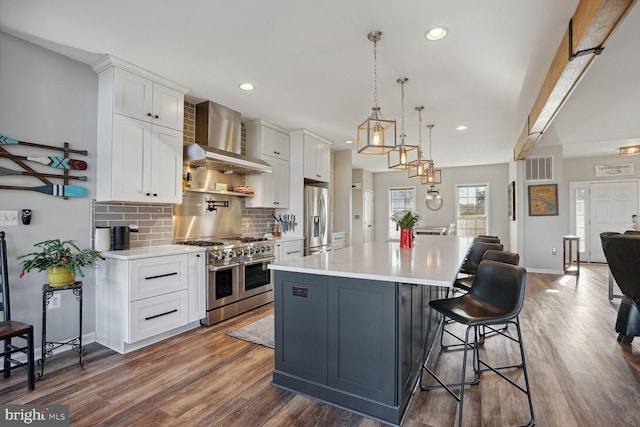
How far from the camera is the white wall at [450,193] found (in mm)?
8812

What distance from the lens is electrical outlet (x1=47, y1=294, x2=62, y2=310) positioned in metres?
2.77

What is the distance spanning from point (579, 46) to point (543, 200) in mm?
5163

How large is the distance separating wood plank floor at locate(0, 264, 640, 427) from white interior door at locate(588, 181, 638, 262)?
569 centimetres

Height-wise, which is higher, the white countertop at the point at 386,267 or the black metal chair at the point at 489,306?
the white countertop at the point at 386,267

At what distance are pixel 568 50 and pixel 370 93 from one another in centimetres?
181

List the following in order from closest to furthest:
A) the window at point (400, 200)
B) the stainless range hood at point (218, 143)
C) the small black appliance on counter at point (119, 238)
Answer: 1. the small black appliance on counter at point (119, 238)
2. the stainless range hood at point (218, 143)
3. the window at point (400, 200)

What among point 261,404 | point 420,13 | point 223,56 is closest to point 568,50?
point 420,13

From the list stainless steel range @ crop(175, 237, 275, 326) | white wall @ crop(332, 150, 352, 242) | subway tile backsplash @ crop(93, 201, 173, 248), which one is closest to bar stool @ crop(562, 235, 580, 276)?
white wall @ crop(332, 150, 352, 242)

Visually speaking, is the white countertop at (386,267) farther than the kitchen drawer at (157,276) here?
No

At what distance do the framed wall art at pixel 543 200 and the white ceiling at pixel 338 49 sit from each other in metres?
2.07

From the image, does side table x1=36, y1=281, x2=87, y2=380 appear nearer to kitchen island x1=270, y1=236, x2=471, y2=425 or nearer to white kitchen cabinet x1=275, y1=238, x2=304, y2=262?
kitchen island x1=270, y1=236, x2=471, y2=425

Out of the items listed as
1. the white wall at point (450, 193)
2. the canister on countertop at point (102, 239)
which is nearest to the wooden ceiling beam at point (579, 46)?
the canister on countertop at point (102, 239)

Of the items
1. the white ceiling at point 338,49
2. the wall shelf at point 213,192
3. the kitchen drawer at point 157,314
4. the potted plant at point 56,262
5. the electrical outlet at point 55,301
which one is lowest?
the kitchen drawer at point 157,314

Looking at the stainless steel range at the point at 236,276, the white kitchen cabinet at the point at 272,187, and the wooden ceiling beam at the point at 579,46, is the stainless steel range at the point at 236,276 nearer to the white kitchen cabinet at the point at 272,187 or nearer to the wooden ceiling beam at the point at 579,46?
the white kitchen cabinet at the point at 272,187
